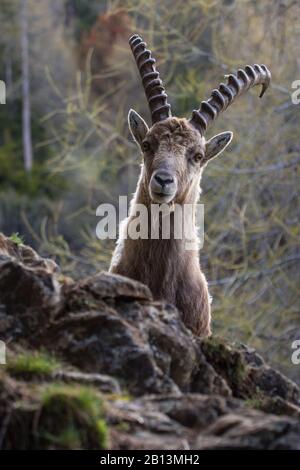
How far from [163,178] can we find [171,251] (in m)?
0.86

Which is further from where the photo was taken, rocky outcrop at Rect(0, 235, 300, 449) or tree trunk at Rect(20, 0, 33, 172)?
tree trunk at Rect(20, 0, 33, 172)

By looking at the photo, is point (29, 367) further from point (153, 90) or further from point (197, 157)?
point (153, 90)

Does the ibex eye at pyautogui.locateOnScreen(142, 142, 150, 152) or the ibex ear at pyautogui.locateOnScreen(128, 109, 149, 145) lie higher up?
the ibex ear at pyautogui.locateOnScreen(128, 109, 149, 145)

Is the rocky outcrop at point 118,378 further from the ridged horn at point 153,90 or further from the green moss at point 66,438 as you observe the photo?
the ridged horn at point 153,90

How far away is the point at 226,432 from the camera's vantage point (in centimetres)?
545

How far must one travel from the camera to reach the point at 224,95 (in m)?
11.0

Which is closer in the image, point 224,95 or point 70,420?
point 70,420

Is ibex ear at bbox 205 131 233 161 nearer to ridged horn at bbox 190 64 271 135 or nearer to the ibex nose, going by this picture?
ridged horn at bbox 190 64 271 135

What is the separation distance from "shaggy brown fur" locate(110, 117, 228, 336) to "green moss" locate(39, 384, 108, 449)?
417 centimetres

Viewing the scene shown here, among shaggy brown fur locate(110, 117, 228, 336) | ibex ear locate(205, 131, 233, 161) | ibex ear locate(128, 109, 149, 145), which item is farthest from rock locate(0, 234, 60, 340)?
ibex ear locate(205, 131, 233, 161)

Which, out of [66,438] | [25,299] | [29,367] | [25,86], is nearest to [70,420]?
[66,438]

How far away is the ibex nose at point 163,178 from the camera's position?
9.25m

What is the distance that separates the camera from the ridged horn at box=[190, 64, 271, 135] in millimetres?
10609

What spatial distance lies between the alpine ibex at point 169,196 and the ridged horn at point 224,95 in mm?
11
